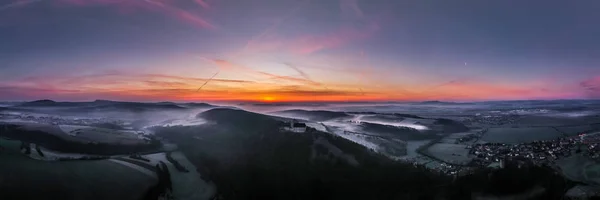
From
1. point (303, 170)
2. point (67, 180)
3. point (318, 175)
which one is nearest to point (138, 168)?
point (67, 180)

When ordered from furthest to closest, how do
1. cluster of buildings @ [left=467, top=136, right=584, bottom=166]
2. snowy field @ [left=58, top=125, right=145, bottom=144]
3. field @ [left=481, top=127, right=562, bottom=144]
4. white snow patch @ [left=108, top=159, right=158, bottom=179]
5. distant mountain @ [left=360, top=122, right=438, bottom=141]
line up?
1. distant mountain @ [left=360, top=122, right=438, bottom=141]
2. field @ [left=481, top=127, right=562, bottom=144]
3. snowy field @ [left=58, top=125, right=145, bottom=144]
4. cluster of buildings @ [left=467, top=136, right=584, bottom=166]
5. white snow patch @ [left=108, top=159, right=158, bottom=179]

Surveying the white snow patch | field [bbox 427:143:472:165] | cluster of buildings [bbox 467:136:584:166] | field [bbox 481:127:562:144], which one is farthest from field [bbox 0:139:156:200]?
field [bbox 481:127:562:144]

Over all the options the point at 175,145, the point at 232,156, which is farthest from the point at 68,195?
the point at 175,145

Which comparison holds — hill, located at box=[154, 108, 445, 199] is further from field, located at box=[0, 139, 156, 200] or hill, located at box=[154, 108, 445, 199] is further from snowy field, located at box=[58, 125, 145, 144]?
snowy field, located at box=[58, 125, 145, 144]

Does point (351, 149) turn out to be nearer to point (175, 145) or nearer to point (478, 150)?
point (478, 150)

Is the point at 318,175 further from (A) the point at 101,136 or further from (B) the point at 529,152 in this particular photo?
(A) the point at 101,136
